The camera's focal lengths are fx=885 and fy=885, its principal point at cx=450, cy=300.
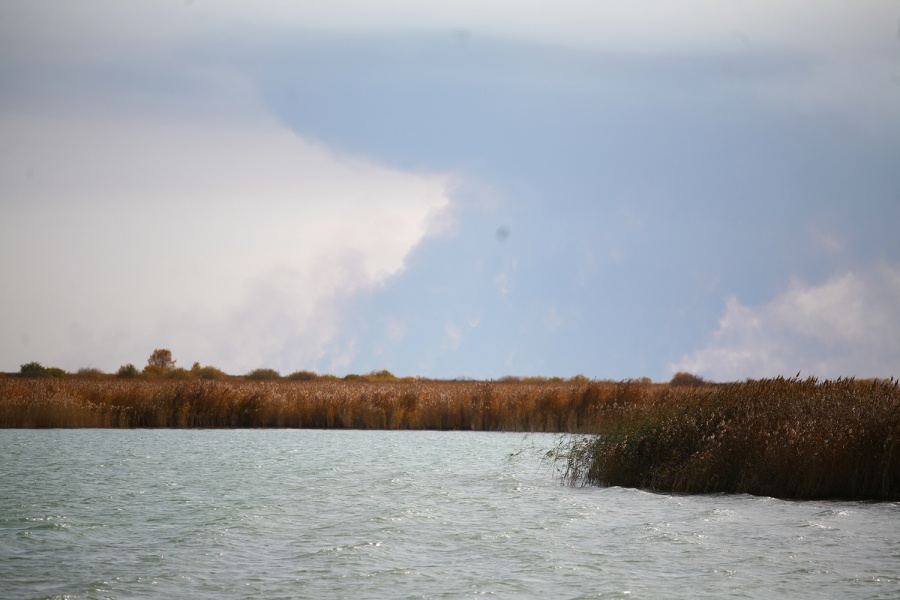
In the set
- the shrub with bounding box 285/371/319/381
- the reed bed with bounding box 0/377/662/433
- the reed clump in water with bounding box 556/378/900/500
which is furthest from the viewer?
the shrub with bounding box 285/371/319/381

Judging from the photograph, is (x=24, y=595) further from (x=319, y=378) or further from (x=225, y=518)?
(x=319, y=378)

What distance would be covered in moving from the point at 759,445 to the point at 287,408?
2135 cm

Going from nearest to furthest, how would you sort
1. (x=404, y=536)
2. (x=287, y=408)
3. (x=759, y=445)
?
(x=404, y=536), (x=759, y=445), (x=287, y=408)

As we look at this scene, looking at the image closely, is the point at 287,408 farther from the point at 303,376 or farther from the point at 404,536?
the point at 303,376

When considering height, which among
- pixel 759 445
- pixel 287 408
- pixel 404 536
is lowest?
Result: pixel 404 536

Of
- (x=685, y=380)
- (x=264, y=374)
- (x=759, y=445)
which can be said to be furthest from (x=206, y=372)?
(x=759, y=445)

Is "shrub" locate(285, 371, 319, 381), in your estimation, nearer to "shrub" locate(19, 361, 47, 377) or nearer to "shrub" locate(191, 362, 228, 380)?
"shrub" locate(191, 362, 228, 380)

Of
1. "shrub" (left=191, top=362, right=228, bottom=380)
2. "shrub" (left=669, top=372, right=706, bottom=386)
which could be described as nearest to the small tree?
"shrub" (left=191, top=362, right=228, bottom=380)

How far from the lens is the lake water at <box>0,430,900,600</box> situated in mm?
9969

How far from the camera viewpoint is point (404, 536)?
12836 millimetres

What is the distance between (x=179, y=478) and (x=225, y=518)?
5.21m

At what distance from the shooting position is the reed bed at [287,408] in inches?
1249

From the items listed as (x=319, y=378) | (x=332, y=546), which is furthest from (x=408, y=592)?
(x=319, y=378)

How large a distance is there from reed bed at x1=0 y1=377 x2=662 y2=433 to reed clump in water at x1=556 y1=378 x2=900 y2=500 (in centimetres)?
1293
